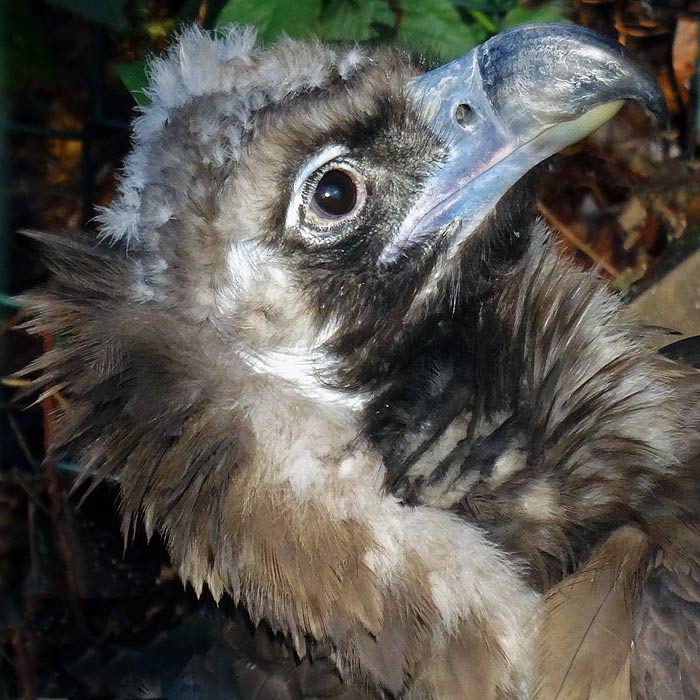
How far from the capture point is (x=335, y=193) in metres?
0.87

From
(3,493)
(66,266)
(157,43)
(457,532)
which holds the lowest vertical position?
(3,493)

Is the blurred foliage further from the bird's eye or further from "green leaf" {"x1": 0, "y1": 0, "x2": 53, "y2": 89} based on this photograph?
the bird's eye

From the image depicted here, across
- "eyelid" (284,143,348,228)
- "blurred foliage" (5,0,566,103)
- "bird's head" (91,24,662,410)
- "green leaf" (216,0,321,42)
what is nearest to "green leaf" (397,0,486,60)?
"blurred foliage" (5,0,566,103)

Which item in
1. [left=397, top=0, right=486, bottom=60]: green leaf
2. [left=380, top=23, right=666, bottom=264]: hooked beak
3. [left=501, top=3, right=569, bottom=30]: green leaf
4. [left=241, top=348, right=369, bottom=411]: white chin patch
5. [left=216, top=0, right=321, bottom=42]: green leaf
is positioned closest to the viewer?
[left=380, top=23, right=666, bottom=264]: hooked beak

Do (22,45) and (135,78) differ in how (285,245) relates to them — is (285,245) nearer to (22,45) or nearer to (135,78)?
(135,78)

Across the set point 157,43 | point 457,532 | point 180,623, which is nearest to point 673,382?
point 457,532

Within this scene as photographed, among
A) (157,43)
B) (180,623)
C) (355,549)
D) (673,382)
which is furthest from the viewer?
(180,623)

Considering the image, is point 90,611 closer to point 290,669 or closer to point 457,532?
point 290,669

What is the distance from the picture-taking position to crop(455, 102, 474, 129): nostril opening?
0.88 metres

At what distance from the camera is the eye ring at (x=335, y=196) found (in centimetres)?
87

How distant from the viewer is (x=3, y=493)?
6.29 ft

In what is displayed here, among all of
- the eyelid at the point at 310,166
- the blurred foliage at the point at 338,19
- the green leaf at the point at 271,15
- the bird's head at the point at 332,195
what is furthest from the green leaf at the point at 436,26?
the eyelid at the point at 310,166

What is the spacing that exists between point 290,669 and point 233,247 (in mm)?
496

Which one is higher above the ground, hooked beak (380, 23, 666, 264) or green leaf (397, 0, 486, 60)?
green leaf (397, 0, 486, 60)
